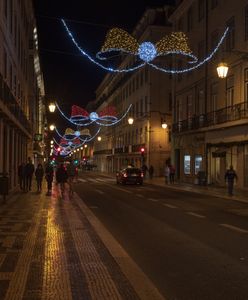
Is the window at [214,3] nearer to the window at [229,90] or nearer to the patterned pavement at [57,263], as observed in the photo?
the window at [229,90]

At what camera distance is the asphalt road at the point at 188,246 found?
733cm

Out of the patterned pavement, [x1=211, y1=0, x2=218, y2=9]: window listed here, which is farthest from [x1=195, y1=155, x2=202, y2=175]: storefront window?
the patterned pavement

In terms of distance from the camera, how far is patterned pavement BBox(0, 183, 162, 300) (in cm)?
687

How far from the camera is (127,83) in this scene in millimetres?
77875

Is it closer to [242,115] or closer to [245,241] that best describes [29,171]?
[242,115]

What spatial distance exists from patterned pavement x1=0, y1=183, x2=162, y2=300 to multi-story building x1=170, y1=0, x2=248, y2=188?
18063mm

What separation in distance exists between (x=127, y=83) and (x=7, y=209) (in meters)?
60.3

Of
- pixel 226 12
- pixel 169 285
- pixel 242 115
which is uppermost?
pixel 226 12

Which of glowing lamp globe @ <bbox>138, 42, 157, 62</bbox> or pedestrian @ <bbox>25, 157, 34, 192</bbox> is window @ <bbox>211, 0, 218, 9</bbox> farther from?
pedestrian @ <bbox>25, 157, 34, 192</bbox>

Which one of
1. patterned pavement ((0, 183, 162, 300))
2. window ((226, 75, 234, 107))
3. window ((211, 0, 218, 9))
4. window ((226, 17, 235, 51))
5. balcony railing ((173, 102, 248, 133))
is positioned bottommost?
patterned pavement ((0, 183, 162, 300))

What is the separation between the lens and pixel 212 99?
3991cm

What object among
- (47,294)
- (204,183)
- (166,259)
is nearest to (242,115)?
(204,183)

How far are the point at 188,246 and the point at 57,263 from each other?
3025mm

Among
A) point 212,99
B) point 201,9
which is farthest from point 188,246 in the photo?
point 201,9
